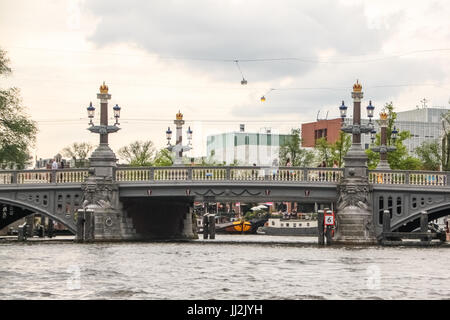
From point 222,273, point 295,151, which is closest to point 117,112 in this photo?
point 222,273

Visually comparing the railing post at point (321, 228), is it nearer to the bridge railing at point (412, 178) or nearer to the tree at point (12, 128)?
the bridge railing at point (412, 178)

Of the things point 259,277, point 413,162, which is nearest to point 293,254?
point 259,277

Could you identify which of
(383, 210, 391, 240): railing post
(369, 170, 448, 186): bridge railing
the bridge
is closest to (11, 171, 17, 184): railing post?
the bridge

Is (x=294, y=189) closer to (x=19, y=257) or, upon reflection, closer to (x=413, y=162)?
(x=19, y=257)

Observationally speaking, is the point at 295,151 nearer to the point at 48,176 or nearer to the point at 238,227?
the point at 238,227

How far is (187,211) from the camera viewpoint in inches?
2611

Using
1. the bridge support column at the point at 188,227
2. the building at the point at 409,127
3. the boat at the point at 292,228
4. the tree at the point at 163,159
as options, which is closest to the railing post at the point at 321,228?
the bridge support column at the point at 188,227

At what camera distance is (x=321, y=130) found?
15050 cm

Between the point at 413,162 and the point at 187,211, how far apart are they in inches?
656

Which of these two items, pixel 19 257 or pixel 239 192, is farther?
pixel 239 192

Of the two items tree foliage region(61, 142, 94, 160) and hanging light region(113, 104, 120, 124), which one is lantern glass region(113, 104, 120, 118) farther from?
tree foliage region(61, 142, 94, 160)

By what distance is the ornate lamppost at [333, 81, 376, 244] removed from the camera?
167 ft

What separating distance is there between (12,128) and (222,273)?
30.4 m

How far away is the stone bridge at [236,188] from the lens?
5091 cm
